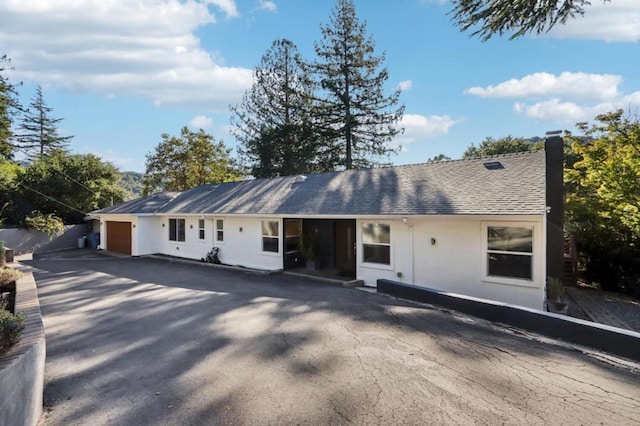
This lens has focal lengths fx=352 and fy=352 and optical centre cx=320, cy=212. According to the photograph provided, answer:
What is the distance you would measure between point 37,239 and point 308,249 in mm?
17741

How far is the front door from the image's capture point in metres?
13.8

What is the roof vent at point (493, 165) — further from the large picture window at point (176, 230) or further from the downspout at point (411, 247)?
the large picture window at point (176, 230)

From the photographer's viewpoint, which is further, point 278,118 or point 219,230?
point 278,118

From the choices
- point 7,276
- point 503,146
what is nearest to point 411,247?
point 7,276

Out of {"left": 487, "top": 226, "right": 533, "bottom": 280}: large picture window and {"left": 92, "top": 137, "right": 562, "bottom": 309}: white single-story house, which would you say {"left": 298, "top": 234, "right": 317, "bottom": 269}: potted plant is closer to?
{"left": 92, "top": 137, "right": 562, "bottom": 309}: white single-story house

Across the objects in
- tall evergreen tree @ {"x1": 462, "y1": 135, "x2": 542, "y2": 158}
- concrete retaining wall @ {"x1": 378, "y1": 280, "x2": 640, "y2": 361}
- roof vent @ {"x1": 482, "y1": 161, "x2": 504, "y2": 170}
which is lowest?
concrete retaining wall @ {"x1": 378, "y1": 280, "x2": 640, "y2": 361}

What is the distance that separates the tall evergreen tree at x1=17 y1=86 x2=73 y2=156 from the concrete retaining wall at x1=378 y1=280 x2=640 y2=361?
5147 cm

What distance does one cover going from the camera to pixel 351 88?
27172mm

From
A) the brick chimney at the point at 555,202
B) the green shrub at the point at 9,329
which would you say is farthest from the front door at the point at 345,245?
the green shrub at the point at 9,329

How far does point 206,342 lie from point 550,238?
11.0 m

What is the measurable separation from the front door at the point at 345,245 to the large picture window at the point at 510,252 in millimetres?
5381

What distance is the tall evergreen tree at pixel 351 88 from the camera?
2702 centimetres

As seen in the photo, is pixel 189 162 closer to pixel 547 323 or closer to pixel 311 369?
pixel 311 369

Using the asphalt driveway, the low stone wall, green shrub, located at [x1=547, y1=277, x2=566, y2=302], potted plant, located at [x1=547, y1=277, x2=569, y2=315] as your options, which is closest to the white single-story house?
potted plant, located at [x1=547, y1=277, x2=569, y2=315]
